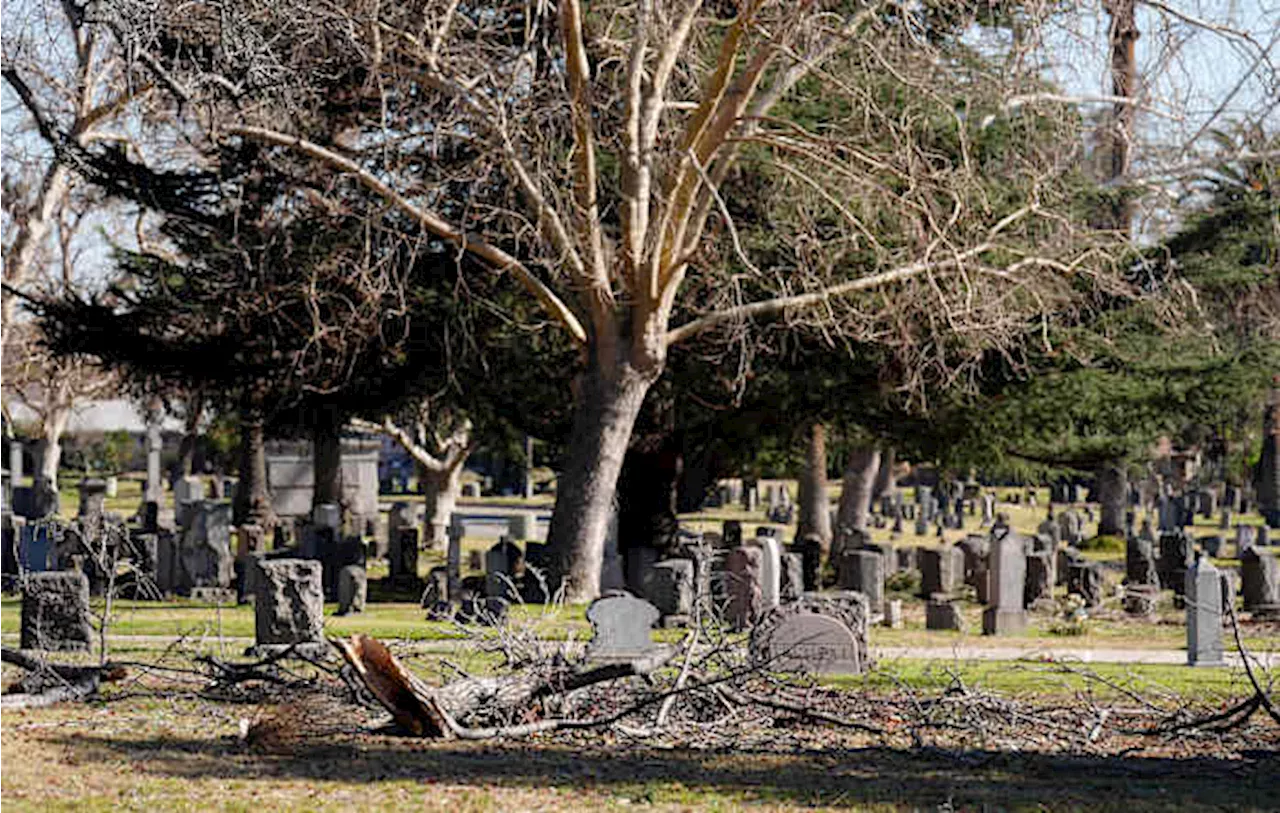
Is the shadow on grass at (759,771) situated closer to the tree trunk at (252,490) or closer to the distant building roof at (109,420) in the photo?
the tree trunk at (252,490)

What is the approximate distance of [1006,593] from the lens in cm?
1997

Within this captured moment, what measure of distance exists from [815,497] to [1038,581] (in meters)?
10.9

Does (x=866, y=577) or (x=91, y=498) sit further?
(x=91, y=498)

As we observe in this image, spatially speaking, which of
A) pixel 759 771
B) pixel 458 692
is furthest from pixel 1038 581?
pixel 759 771

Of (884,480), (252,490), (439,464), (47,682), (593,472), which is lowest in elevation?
(47,682)

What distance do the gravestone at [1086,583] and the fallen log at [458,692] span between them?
13.0 meters

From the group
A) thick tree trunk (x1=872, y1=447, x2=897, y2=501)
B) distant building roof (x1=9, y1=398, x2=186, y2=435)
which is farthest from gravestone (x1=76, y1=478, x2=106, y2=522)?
distant building roof (x1=9, y1=398, x2=186, y2=435)

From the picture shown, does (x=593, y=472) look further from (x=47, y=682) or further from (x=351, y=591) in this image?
(x=47, y=682)

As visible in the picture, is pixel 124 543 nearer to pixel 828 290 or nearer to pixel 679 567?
pixel 679 567

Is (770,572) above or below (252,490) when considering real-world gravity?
below

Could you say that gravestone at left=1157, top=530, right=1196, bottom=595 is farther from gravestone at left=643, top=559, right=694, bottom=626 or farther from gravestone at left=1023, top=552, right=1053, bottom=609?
gravestone at left=643, top=559, right=694, bottom=626

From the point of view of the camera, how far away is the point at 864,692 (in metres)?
13.2

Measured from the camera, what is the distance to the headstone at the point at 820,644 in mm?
14297

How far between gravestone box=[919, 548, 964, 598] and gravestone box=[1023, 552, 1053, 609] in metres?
1.68
